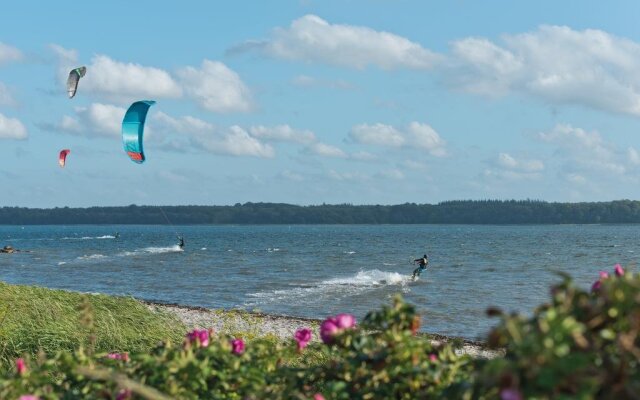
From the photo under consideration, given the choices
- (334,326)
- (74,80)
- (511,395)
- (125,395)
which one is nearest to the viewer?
(511,395)

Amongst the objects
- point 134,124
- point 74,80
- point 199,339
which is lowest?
point 199,339

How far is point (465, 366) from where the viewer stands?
3549 mm

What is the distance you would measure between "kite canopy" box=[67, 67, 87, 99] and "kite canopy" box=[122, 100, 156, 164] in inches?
111

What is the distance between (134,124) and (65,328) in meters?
6.43

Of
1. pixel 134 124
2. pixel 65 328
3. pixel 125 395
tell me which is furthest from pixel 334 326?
pixel 134 124

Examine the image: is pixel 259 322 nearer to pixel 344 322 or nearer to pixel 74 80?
pixel 74 80

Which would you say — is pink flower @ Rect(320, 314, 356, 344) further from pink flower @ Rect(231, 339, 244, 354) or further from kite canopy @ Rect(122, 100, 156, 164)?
kite canopy @ Rect(122, 100, 156, 164)

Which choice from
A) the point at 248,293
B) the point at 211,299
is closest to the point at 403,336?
the point at 211,299

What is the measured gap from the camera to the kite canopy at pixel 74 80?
2025 cm

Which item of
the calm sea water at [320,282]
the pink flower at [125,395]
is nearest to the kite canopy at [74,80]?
the calm sea water at [320,282]

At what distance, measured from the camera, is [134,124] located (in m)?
Answer: 17.2

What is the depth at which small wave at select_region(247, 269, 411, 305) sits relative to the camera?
33094 millimetres

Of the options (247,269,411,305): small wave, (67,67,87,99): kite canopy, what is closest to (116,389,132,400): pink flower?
(67,67,87,99): kite canopy

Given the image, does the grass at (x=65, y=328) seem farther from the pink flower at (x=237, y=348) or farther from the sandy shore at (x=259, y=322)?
the pink flower at (x=237, y=348)
